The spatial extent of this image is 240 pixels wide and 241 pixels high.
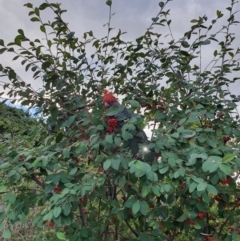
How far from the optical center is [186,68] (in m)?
1.94

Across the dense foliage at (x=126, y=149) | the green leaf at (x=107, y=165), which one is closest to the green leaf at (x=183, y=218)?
the dense foliage at (x=126, y=149)

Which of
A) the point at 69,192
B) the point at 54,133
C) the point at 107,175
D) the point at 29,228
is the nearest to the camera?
the point at 69,192

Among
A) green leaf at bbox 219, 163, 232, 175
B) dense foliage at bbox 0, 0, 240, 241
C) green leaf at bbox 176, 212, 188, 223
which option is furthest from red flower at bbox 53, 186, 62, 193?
green leaf at bbox 219, 163, 232, 175

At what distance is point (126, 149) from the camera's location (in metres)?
1.30

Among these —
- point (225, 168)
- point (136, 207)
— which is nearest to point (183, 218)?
point (136, 207)

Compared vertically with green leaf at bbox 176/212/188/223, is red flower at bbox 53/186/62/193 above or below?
below

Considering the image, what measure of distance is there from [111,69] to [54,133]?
545 millimetres

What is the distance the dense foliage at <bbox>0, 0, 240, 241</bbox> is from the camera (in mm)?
1247

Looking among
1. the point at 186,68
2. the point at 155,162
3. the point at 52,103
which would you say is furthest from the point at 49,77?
the point at 186,68

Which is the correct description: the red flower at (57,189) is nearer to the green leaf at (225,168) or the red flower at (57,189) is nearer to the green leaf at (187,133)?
the green leaf at (187,133)

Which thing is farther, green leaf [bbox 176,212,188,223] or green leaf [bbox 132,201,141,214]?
green leaf [bbox 176,212,188,223]

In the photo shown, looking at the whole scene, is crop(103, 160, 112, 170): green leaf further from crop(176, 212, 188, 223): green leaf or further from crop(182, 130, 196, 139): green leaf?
crop(176, 212, 188, 223): green leaf

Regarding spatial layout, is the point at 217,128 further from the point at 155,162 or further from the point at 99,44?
the point at 99,44

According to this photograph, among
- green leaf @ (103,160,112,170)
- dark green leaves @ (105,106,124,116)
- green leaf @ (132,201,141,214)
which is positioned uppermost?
dark green leaves @ (105,106,124,116)
